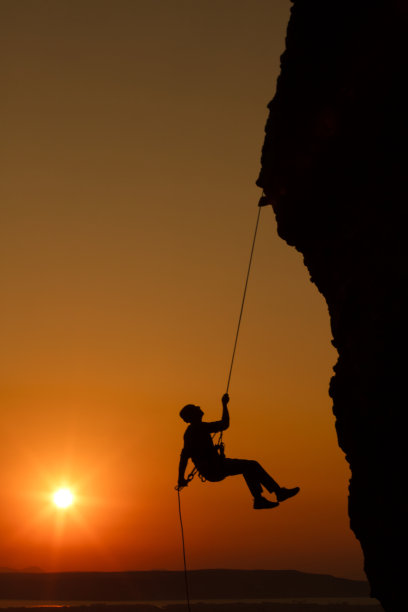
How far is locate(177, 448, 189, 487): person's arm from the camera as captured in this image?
1208 cm

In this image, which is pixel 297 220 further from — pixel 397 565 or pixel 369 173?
pixel 397 565

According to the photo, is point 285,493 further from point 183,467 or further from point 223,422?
point 183,467

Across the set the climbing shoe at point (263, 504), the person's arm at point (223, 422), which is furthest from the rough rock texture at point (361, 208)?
the person's arm at point (223, 422)

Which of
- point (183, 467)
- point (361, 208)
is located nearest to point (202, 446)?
point (183, 467)

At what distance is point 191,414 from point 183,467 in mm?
1114

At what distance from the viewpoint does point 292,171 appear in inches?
437

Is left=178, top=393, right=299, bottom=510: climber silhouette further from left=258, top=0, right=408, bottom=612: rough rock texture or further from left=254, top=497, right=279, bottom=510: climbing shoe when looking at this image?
left=258, top=0, right=408, bottom=612: rough rock texture

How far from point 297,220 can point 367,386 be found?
11.2 ft

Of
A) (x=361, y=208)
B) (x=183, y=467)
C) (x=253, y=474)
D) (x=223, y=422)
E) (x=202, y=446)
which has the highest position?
(x=361, y=208)

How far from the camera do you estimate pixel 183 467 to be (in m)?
12.2

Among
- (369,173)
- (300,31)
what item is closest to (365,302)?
(369,173)

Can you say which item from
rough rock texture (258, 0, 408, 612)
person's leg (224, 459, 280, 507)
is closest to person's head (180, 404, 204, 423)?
person's leg (224, 459, 280, 507)

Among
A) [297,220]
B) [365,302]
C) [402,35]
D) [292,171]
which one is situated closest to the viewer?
[402,35]

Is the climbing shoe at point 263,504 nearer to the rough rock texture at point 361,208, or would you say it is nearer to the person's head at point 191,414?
the rough rock texture at point 361,208
